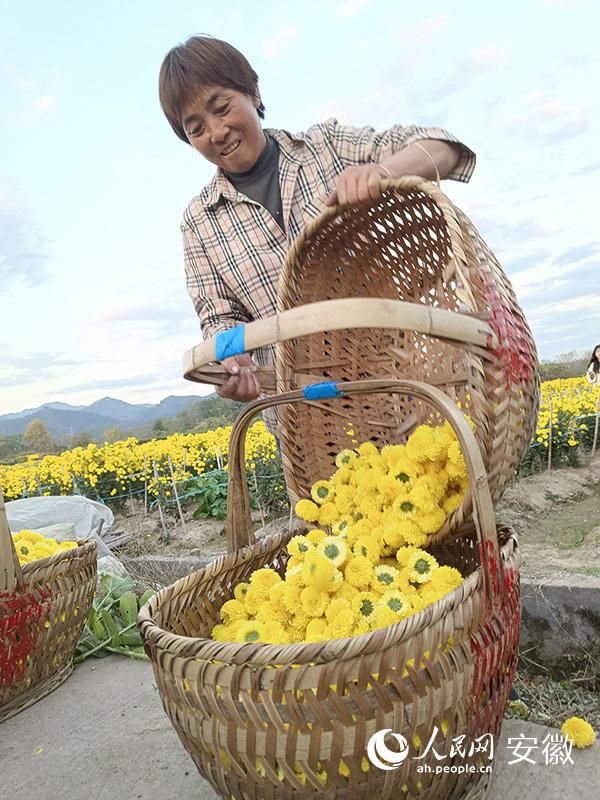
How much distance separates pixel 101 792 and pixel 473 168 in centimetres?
165

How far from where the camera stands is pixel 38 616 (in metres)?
1.63

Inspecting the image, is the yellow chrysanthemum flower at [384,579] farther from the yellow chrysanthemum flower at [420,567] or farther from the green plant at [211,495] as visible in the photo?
the green plant at [211,495]

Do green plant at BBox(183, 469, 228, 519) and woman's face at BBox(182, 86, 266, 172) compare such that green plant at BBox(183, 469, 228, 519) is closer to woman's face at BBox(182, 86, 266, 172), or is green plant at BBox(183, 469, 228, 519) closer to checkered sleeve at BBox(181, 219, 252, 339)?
checkered sleeve at BBox(181, 219, 252, 339)

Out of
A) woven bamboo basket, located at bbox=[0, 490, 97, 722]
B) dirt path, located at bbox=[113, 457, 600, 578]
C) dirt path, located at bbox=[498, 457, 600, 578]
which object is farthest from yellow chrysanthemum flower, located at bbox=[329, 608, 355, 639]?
dirt path, located at bbox=[113, 457, 600, 578]

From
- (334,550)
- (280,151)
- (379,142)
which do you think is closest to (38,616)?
(334,550)

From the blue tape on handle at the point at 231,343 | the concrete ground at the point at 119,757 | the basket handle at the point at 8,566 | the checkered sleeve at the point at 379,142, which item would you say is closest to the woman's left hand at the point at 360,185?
the checkered sleeve at the point at 379,142

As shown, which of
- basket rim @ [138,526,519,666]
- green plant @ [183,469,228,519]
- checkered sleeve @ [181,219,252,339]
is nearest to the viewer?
basket rim @ [138,526,519,666]

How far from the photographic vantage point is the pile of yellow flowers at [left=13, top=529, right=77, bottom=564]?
192 cm

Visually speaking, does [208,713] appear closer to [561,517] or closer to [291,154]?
[291,154]

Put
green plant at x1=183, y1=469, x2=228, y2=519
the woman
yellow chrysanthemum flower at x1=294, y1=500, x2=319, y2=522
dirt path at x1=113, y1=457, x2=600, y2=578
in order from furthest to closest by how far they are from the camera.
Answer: the woman
green plant at x1=183, y1=469, x2=228, y2=519
dirt path at x1=113, y1=457, x2=600, y2=578
yellow chrysanthemum flower at x1=294, y1=500, x2=319, y2=522

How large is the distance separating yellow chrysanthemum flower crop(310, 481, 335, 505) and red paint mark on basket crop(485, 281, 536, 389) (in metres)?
0.52

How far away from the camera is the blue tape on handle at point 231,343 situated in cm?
111

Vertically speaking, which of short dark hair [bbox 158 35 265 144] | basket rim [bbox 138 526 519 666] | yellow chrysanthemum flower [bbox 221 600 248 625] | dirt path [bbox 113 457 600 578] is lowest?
dirt path [bbox 113 457 600 578]

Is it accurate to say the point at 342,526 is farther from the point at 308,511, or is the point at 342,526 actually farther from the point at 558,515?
the point at 558,515
